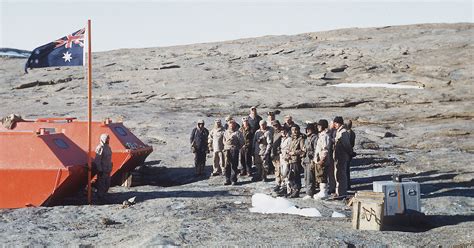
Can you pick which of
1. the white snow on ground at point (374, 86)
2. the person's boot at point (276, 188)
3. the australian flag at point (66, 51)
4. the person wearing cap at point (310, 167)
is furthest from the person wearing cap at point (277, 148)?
the white snow on ground at point (374, 86)

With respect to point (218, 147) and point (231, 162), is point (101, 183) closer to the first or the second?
point (231, 162)

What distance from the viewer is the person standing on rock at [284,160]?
1484 centimetres

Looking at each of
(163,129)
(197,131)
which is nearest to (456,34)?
(163,129)

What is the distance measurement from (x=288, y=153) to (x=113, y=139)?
576cm

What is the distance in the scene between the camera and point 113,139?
17969mm


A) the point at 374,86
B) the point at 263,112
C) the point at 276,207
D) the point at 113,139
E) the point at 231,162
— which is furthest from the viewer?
the point at 374,86

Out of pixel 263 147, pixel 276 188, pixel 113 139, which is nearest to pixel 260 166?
pixel 263 147

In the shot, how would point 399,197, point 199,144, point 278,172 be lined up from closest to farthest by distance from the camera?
1. point 399,197
2. point 278,172
3. point 199,144

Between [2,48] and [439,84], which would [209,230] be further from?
[2,48]

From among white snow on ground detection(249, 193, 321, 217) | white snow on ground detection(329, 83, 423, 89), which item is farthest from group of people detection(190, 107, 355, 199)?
white snow on ground detection(329, 83, 423, 89)

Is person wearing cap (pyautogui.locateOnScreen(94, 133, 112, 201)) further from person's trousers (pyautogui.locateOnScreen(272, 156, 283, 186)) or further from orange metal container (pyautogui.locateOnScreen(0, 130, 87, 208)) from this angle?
person's trousers (pyautogui.locateOnScreen(272, 156, 283, 186))

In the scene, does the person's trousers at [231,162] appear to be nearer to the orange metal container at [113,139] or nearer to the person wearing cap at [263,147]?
the person wearing cap at [263,147]

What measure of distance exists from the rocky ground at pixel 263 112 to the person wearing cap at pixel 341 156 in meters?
0.79

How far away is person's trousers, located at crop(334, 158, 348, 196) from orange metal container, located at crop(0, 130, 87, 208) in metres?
6.07
